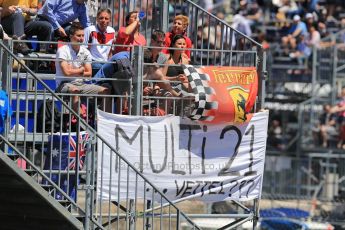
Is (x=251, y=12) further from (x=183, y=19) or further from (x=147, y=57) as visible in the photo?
(x=147, y=57)

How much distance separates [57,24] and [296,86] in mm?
13891

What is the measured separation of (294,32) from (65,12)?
1481 centimetres

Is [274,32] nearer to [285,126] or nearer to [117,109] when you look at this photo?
[285,126]

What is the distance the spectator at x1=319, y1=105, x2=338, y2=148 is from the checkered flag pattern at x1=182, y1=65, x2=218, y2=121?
13.8 meters

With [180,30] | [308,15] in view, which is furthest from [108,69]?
[308,15]

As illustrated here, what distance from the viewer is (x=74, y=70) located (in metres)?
15.8

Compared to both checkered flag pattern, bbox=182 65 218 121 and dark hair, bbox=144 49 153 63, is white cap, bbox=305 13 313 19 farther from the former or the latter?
checkered flag pattern, bbox=182 65 218 121

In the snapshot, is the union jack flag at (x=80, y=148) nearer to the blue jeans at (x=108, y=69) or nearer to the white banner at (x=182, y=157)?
the white banner at (x=182, y=157)

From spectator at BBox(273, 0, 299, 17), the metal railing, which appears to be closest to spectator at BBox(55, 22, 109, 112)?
the metal railing

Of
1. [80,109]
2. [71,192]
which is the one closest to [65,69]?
[80,109]

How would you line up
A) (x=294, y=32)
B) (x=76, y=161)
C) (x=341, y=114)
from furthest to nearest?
1. (x=294, y=32)
2. (x=341, y=114)
3. (x=76, y=161)

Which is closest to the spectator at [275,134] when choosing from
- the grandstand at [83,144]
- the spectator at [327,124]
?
the spectator at [327,124]

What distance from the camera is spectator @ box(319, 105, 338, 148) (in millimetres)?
29734

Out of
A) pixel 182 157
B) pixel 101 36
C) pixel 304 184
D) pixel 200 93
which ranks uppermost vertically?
pixel 101 36
